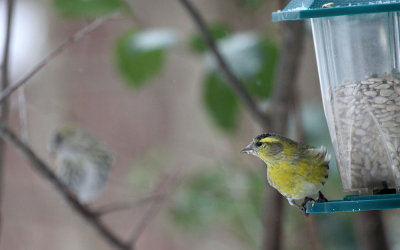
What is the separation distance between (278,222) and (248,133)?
2023 millimetres

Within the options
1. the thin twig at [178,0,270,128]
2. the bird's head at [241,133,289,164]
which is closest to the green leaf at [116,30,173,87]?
the thin twig at [178,0,270,128]

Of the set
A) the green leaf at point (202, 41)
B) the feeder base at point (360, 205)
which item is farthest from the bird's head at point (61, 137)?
the feeder base at point (360, 205)

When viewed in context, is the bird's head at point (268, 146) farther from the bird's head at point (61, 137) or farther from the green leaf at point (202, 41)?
the bird's head at point (61, 137)

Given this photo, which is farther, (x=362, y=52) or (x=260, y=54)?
(x=260, y=54)

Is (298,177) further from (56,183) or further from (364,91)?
(56,183)

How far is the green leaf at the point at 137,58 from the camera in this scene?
2.39 m

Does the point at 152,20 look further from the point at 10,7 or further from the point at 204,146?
the point at 10,7

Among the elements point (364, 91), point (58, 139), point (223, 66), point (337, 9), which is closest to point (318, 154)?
point (364, 91)

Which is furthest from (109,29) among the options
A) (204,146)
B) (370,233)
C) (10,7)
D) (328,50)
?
(328,50)

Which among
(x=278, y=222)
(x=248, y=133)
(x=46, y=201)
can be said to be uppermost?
(x=278, y=222)

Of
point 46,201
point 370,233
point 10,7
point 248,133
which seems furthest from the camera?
point 46,201

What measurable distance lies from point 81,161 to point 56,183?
200 centimetres

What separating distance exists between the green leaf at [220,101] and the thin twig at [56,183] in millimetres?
578

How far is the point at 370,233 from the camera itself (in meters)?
2.47
